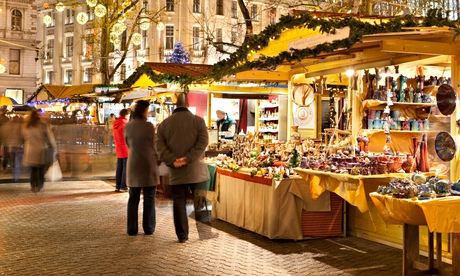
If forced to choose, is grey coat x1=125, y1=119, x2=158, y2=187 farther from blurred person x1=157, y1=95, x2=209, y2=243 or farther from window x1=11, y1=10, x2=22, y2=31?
window x1=11, y1=10, x2=22, y2=31

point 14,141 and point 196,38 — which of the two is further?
point 196,38

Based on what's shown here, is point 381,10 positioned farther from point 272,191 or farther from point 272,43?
point 272,191

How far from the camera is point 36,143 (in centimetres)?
1148

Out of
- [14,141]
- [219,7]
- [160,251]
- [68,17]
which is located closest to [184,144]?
[160,251]

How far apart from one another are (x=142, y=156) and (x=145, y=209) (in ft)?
2.70

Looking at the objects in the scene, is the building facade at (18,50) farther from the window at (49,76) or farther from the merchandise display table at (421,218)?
the merchandise display table at (421,218)

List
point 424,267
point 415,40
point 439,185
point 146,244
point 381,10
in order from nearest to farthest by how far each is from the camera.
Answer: point 439,185 < point 424,267 < point 415,40 < point 146,244 < point 381,10

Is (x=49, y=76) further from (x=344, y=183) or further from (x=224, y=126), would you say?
(x=344, y=183)

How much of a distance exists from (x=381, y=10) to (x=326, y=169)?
19.1 m

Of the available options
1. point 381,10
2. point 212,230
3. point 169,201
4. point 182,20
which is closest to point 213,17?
point 182,20

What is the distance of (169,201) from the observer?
1226 centimetres

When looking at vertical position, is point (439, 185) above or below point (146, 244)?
above

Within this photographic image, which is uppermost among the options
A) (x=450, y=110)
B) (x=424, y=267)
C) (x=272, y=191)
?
(x=450, y=110)

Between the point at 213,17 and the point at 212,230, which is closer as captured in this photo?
the point at 212,230
